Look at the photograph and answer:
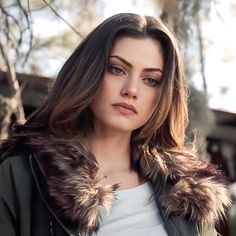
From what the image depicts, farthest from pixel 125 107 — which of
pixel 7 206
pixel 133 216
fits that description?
pixel 7 206

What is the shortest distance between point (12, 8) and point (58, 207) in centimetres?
185

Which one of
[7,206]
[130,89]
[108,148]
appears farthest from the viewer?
[108,148]

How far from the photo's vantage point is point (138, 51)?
173cm

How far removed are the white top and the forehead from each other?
33 cm

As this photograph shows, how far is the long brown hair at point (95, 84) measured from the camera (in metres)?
1.71

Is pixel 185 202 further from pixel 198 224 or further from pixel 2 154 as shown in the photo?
pixel 2 154

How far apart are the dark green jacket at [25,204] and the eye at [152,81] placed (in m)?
0.35

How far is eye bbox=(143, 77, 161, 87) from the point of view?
1739 millimetres

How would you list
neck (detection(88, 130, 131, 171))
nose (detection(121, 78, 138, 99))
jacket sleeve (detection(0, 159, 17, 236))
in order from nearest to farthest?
jacket sleeve (detection(0, 159, 17, 236))
nose (detection(121, 78, 138, 99))
neck (detection(88, 130, 131, 171))

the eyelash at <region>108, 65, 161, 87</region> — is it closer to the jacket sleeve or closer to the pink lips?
the pink lips

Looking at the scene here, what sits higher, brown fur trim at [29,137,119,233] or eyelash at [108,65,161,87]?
eyelash at [108,65,161,87]

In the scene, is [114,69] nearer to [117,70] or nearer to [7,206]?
[117,70]

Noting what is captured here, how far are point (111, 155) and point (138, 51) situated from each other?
29cm

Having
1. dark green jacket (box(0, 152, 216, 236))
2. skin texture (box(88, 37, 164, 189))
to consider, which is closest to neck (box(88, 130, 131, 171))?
skin texture (box(88, 37, 164, 189))
